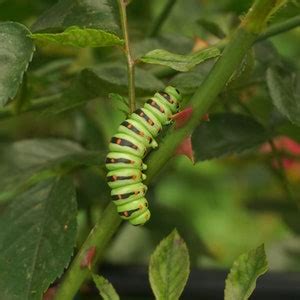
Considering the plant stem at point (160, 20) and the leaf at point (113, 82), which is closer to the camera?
the leaf at point (113, 82)

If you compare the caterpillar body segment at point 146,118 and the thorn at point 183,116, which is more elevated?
the thorn at point 183,116

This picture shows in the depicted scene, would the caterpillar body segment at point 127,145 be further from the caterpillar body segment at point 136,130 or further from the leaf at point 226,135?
the leaf at point 226,135

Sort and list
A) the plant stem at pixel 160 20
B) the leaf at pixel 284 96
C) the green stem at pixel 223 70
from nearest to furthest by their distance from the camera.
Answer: the green stem at pixel 223 70, the leaf at pixel 284 96, the plant stem at pixel 160 20

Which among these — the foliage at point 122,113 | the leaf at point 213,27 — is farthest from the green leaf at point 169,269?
the leaf at point 213,27

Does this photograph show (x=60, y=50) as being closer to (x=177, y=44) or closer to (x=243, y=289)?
(x=177, y=44)

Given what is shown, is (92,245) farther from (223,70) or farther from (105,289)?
(223,70)

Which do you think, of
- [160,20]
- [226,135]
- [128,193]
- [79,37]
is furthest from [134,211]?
[160,20]

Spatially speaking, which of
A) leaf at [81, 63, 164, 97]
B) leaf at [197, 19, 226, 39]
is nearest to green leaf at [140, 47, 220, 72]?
leaf at [81, 63, 164, 97]
